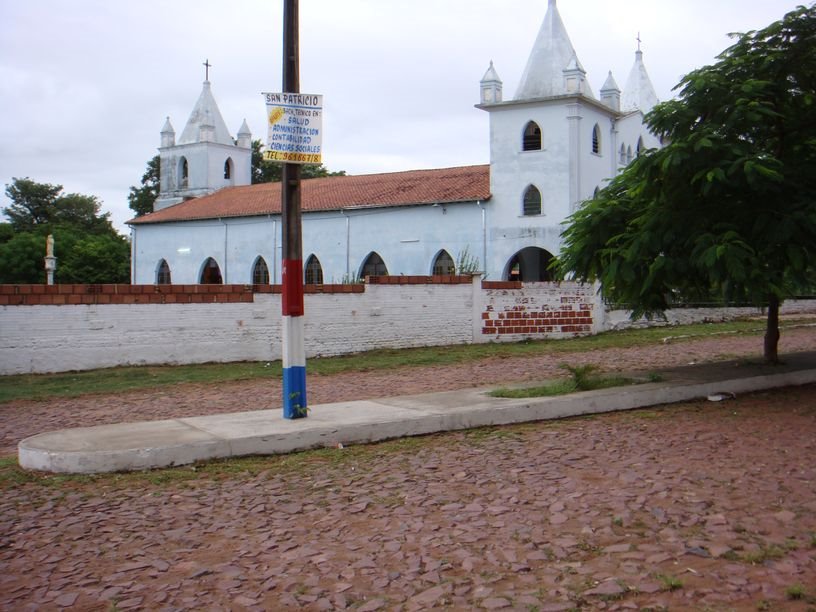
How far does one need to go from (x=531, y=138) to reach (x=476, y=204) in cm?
338

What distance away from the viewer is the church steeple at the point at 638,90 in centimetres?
4044

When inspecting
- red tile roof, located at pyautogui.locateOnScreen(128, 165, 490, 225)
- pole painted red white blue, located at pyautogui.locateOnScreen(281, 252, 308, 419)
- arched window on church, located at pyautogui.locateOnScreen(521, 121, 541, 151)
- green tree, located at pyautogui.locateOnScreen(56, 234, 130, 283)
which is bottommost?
pole painted red white blue, located at pyautogui.locateOnScreen(281, 252, 308, 419)

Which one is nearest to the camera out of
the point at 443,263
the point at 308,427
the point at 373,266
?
the point at 308,427

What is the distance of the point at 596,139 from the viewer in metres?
33.7

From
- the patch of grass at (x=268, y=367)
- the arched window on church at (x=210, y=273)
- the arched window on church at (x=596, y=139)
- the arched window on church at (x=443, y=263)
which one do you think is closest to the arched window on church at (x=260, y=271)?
the arched window on church at (x=210, y=273)

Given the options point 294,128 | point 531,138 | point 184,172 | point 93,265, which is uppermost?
point 184,172

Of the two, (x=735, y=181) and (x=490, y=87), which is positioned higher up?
(x=490, y=87)

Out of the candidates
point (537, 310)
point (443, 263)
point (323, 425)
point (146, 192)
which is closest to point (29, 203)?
point (146, 192)

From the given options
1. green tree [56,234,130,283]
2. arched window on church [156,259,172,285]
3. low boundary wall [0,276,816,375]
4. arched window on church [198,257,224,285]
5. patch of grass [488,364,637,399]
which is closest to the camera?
patch of grass [488,364,637,399]

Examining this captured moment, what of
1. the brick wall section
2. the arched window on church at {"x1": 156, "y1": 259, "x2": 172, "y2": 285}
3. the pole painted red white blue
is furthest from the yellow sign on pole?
the arched window on church at {"x1": 156, "y1": 259, "x2": 172, "y2": 285}

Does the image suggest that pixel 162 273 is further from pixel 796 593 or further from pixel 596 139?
pixel 796 593

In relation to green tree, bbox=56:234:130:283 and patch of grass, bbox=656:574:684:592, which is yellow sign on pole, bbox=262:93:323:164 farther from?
green tree, bbox=56:234:130:283

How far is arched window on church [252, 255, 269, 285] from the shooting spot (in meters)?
40.4

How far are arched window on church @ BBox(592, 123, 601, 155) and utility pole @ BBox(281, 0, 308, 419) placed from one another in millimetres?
26669
